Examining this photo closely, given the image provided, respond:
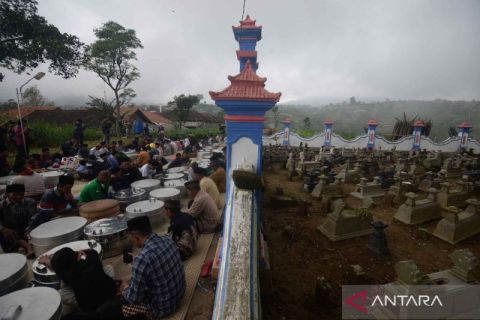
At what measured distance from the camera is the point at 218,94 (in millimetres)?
3643

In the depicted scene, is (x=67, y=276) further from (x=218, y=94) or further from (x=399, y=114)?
(x=399, y=114)

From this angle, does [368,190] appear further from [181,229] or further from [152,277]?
[152,277]

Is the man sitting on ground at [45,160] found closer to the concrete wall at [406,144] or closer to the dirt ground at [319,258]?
the dirt ground at [319,258]

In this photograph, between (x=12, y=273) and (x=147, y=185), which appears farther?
(x=147, y=185)

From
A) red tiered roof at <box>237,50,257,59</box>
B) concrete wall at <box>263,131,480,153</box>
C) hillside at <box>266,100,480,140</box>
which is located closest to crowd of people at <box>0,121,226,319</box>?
red tiered roof at <box>237,50,257,59</box>

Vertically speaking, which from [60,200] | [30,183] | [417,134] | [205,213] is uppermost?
[417,134]

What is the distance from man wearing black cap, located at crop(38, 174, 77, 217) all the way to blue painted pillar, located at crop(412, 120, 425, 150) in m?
23.9

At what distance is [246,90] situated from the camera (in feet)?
12.5

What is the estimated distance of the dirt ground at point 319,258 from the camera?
3.77 m

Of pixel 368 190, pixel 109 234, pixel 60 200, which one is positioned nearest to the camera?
pixel 109 234

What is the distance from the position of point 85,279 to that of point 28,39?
17.7m

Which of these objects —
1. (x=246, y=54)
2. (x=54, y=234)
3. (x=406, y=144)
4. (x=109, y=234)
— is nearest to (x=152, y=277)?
(x=109, y=234)

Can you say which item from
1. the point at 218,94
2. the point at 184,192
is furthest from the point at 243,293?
the point at 184,192

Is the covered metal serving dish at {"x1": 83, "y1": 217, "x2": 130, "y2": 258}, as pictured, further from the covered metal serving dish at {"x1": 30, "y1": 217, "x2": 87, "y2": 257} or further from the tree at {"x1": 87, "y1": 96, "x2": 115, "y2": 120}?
the tree at {"x1": 87, "y1": 96, "x2": 115, "y2": 120}
